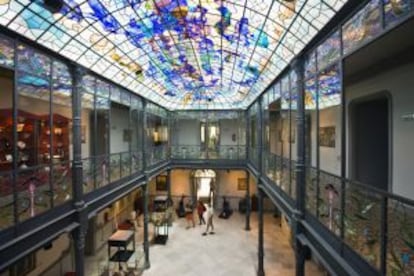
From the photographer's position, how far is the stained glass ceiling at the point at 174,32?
27.2 feet

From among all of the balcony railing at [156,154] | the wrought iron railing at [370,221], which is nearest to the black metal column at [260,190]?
the balcony railing at [156,154]

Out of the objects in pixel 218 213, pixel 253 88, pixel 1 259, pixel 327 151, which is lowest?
pixel 218 213

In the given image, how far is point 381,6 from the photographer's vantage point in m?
3.19

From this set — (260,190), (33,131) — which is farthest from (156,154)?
(260,190)

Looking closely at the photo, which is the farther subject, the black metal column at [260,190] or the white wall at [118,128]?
the white wall at [118,128]

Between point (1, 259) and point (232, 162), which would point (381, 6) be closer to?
point (1, 259)

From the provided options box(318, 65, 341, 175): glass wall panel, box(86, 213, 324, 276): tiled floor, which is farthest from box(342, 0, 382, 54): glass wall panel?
box(86, 213, 324, 276): tiled floor

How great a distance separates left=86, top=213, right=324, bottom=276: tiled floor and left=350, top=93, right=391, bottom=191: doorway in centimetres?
557

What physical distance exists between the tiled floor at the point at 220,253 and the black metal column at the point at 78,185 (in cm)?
590

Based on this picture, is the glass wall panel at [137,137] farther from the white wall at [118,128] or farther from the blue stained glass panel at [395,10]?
the blue stained glass panel at [395,10]

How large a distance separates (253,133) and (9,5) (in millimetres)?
13377

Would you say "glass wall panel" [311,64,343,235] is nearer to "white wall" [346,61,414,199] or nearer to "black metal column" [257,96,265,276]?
"white wall" [346,61,414,199]

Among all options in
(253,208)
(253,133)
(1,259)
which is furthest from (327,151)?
(253,208)

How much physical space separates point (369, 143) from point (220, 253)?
9.06m
